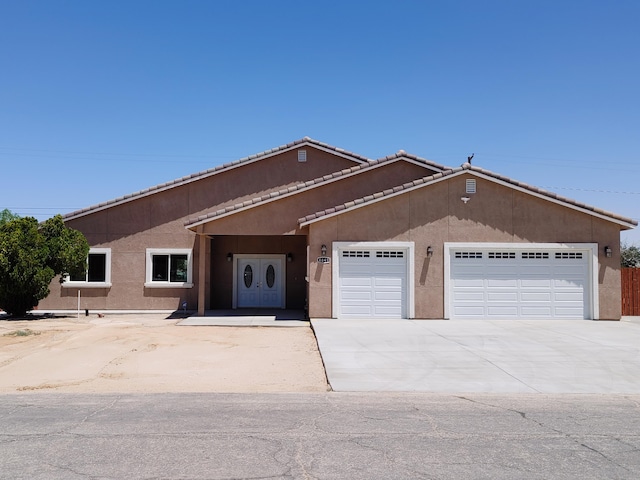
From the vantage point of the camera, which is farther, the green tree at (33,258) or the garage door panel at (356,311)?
the green tree at (33,258)

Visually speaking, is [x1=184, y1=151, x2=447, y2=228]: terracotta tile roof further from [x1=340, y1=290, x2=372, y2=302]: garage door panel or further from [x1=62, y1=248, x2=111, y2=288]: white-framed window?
[x1=340, y1=290, x2=372, y2=302]: garage door panel

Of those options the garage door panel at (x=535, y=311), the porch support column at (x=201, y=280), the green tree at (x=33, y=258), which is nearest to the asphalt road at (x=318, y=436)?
the garage door panel at (x=535, y=311)

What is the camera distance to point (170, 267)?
21.0m

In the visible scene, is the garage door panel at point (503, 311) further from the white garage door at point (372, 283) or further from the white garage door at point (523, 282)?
the white garage door at point (372, 283)

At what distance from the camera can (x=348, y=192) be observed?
20000mm

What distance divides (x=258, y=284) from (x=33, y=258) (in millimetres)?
7959

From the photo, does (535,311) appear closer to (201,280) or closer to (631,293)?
(631,293)

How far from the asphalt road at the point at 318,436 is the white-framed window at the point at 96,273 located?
1328 cm

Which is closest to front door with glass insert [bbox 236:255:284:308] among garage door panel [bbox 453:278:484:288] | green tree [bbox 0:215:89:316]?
green tree [bbox 0:215:89:316]

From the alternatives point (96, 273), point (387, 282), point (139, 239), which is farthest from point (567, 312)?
point (96, 273)

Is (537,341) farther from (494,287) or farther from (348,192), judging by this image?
(348,192)

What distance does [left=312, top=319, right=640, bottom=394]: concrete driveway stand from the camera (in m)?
8.90

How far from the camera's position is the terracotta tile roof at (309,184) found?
18.1 meters

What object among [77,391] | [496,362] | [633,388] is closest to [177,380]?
[77,391]
